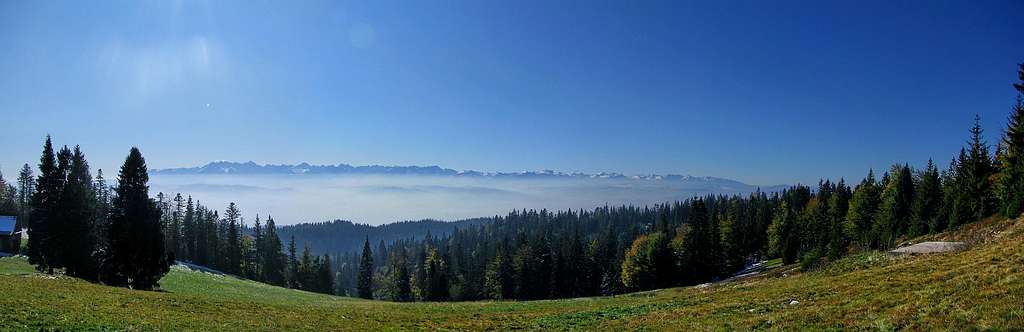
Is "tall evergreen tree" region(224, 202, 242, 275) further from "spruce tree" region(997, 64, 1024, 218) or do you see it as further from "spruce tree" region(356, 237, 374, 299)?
"spruce tree" region(997, 64, 1024, 218)

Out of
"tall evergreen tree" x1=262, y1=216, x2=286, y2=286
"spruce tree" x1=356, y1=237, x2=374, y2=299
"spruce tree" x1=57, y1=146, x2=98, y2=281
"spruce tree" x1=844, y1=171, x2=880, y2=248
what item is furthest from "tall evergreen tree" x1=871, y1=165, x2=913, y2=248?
"tall evergreen tree" x1=262, y1=216, x2=286, y2=286

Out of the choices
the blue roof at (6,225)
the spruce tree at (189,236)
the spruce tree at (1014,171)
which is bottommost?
the spruce tree at (189,236)

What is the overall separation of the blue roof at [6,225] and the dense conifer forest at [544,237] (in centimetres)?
457

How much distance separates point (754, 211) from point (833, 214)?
22.9m

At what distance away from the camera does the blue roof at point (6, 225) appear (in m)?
65.0

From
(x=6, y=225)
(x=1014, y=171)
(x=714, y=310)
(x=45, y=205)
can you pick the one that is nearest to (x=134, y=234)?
(x=45, y=205)

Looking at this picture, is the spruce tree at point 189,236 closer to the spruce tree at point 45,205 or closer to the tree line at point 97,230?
the tree line at point 97,230

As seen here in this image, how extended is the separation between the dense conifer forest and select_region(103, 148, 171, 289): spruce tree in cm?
9

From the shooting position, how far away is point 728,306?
71.6 feet

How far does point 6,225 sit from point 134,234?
4919 cm

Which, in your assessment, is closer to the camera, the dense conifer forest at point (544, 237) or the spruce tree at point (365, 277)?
the dense conifer forest at point (544, 237)

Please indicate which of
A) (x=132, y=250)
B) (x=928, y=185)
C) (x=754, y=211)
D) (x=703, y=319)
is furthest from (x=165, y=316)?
(x=754, y=211)

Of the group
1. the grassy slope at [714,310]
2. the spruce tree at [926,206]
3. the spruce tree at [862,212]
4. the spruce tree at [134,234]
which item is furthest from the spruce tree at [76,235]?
the spruce tree at [862,212]

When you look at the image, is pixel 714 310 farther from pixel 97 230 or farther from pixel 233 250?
pixel 233 250
